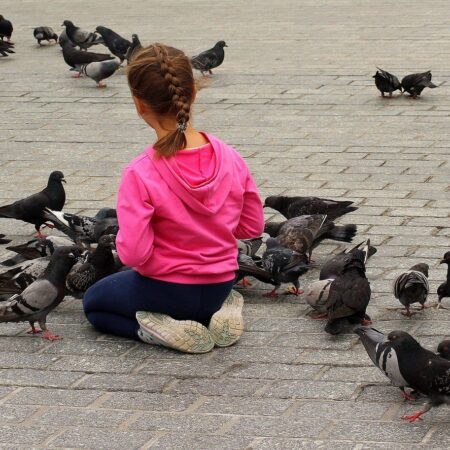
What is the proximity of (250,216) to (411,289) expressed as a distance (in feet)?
3.17

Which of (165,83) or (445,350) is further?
(165,83)

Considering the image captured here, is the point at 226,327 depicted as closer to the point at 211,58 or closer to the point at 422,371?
the point at 422,371

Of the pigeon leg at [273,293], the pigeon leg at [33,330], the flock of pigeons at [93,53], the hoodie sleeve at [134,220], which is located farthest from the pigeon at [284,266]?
the flock of pigeons at [93,53]

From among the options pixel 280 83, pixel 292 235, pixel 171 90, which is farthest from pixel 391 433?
pixel 280 83

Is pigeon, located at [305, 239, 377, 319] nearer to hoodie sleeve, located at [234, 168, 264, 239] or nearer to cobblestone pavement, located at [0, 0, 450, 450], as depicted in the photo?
cobblestone pavement, located at [0, 0, 450, 450]

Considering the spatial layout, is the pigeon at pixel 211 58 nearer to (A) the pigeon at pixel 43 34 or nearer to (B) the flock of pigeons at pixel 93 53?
(B) the flock of pigeons at pixel 93 53

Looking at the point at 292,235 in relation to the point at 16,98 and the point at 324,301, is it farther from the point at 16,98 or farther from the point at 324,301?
the point at 16,98

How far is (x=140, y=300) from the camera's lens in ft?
20.2

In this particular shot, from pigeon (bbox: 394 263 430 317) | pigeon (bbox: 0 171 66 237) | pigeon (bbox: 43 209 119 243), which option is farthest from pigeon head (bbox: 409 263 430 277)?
pigeon (bbox: 0 171 66 237)

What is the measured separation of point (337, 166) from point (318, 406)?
5215 millimetres

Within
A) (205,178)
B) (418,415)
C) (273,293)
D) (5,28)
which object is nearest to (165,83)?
(205,178)

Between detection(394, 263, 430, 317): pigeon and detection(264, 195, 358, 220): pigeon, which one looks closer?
detection(394, 263, 430, 317): pigeon

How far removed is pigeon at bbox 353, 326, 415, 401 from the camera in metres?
5.28

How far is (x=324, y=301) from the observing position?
6.48 m
